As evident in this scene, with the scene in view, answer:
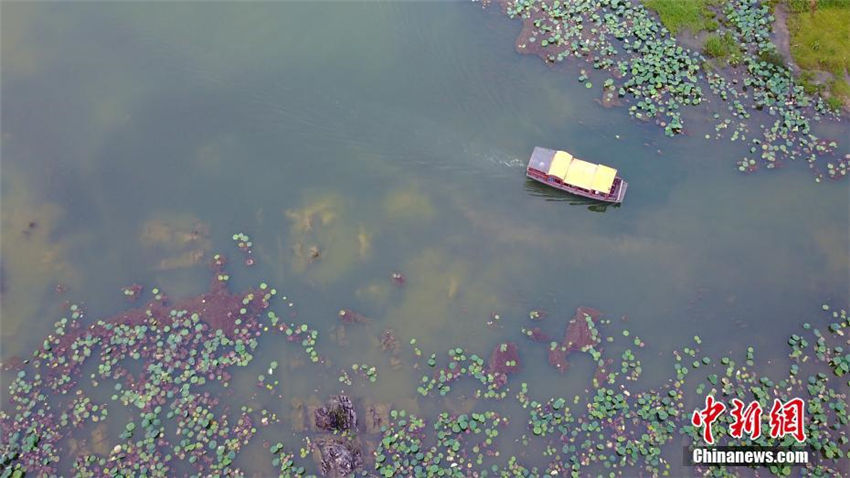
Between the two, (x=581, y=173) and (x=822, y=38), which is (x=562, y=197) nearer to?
(x=581, y=173)

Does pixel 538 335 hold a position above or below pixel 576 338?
below

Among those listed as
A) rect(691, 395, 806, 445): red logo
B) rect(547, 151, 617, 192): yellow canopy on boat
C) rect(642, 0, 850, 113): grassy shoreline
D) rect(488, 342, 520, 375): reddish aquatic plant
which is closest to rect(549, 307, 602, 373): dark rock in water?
rect(488, 342, 520, 375): reddish aquatic plant

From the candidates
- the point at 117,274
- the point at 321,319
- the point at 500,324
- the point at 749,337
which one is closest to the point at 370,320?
the point at 321,319

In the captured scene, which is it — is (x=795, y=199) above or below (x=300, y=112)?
above

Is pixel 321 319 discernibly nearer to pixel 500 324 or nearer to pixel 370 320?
pixel 370 320

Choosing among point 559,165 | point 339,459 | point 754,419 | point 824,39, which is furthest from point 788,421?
point 824,39

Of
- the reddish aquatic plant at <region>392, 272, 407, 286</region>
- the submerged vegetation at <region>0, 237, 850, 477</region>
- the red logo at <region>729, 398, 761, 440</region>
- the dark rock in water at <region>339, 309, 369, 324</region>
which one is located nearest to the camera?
the submerged vegetation at <region>0, 237, 850, 477</region>

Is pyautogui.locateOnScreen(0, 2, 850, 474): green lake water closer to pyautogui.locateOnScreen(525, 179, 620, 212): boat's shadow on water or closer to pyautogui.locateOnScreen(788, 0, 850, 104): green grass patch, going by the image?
pyautogui.locateOnScreen(525, 179, 620, 212): boat's shadow on water
